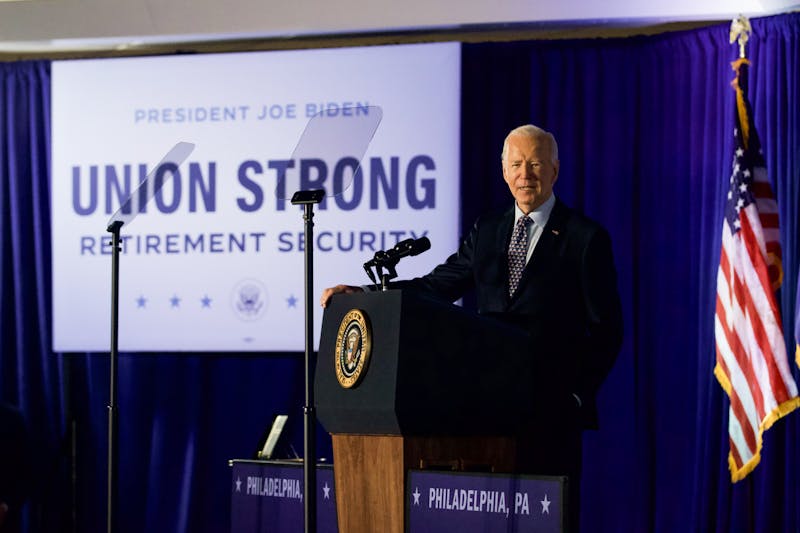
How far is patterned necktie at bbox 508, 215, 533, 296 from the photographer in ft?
11.5

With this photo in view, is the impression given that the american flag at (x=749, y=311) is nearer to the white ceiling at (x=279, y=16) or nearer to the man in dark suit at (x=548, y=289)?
the white ceiling at (x=279, y=16)

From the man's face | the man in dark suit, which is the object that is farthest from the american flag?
the man's face

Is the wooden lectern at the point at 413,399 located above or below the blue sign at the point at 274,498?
above

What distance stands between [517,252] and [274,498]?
1.20 m

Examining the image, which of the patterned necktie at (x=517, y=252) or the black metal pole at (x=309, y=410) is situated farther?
the patterned necktie at (x=517, y=252)

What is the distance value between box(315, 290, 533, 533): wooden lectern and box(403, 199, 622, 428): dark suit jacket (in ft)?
0.41

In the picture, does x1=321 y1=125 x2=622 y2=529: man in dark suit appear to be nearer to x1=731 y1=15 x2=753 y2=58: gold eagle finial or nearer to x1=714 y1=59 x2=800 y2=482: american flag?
x1=714 y1=59 x2=800 y2=482: american flag

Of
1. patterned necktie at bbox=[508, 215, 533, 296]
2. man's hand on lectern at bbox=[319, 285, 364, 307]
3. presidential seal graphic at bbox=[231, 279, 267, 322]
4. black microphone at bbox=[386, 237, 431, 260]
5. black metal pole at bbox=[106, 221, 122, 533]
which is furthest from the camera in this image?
presidential seal graphic at bbox=[231, 279, 267, 322]

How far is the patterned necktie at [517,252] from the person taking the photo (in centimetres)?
349

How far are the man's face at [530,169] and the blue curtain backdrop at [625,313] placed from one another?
2.42 m

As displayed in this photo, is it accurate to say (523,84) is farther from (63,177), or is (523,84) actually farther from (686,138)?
(63,177)

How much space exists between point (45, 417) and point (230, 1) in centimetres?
239

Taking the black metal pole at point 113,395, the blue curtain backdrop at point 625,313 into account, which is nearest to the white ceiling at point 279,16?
the blue curtain backdrop at point 625,313

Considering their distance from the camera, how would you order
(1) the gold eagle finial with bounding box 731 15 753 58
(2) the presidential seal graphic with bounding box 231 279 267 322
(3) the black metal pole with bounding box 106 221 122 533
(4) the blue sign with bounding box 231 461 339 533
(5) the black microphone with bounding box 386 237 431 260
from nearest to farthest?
1. (5) the black microphone with bounding box 386 237 431 260
2. (4) the blue sign with bounding box 231 461 339 533
3. (3) the black metal pole with bounding box 106 221 122 533
4. (1) the gold eagle finial with bounding box 731 15 753 58
5. (2) the presidential seal graphic with bounding box 231 279 267 322
